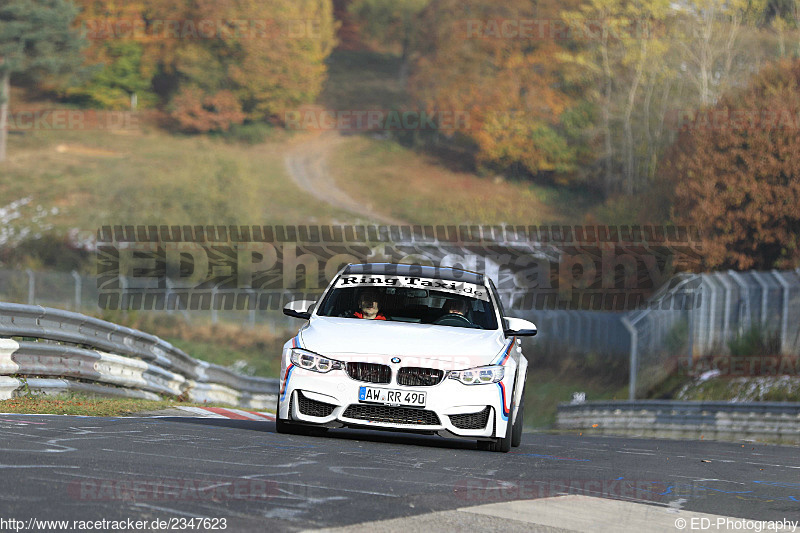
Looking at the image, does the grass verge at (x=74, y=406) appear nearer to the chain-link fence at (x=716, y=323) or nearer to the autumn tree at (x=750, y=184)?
the chain-link fence at (x=716, y=323)

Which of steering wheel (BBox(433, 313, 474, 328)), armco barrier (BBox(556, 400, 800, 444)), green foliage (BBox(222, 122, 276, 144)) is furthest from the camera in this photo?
green foliage (BBox(222, 122, 276, 144))

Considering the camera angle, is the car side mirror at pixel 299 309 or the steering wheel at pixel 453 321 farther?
the steering wheel at pixel 453 321

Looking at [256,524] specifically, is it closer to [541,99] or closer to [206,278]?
[206,278]

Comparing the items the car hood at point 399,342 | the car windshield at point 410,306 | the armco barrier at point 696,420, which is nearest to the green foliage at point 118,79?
the armco barrier at point 696,420

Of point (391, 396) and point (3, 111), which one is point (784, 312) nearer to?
point (391, 396)

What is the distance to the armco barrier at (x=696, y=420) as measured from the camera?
21219 mm

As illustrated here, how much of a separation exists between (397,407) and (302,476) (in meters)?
2.64

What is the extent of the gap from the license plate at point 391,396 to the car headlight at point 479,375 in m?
0.35

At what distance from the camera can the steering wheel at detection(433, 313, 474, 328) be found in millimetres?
11352

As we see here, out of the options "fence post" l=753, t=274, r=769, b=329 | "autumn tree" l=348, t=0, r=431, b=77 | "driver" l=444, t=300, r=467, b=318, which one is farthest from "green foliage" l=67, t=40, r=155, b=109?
"driver" l=444, t=300, r=467, b=318

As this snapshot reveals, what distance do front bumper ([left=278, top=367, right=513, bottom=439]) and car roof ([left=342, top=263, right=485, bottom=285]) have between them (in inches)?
74.7

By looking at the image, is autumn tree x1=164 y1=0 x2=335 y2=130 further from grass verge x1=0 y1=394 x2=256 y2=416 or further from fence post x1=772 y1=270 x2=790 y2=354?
grass verge x1=0 y1=394 x2=256 y2=416

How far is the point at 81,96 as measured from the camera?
85938mm

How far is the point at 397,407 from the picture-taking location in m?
10.3
